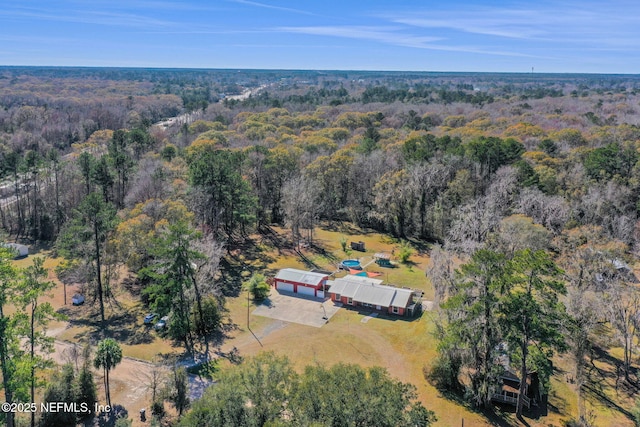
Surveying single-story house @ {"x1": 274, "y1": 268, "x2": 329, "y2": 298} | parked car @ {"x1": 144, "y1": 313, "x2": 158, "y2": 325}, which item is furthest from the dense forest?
single-story house @ {"x1": 274, "y1": 268, "x2": 329, "y2": 298}

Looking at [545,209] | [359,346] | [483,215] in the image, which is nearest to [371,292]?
[359,346]

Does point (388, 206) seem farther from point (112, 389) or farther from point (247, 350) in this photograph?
point (112, 389)

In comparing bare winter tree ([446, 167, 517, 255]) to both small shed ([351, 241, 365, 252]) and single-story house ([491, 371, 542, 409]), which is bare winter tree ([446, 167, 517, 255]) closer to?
single-story house ([491, 371, 542, 409])

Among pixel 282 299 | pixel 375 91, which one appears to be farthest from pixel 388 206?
pixel 375 91

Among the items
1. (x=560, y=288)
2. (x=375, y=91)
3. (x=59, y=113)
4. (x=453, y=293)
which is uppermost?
(x=375, y=91)

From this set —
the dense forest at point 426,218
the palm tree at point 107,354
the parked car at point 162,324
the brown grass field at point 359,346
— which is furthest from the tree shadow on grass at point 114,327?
the palm tree at point 107,354

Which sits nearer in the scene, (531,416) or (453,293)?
(531,416)
